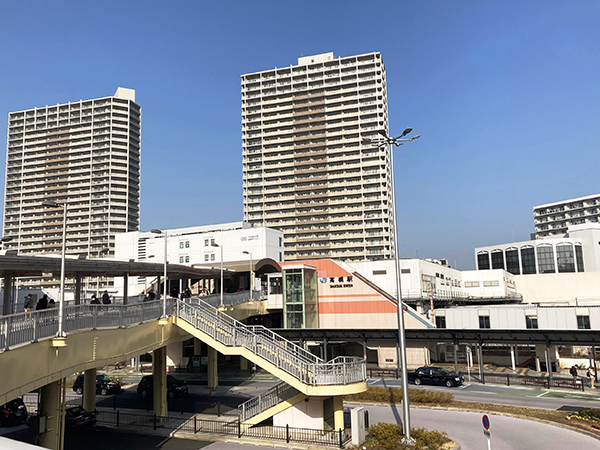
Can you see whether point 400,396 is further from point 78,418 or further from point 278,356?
point 78,418

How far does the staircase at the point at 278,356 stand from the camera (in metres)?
24.6

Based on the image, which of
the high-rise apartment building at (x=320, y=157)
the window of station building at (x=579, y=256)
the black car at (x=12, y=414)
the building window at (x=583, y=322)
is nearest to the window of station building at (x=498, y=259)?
the window of station building at (x=579, y=256)

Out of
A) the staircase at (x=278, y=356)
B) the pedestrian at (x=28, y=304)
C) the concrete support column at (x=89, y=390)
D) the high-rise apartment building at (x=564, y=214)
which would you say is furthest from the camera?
the high-rise apartment building at (x=564, y=214)

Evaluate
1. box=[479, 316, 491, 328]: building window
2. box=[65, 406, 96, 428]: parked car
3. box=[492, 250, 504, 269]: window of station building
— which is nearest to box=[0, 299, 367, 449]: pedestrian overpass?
box=[65, 406, 96, 428]: parked car

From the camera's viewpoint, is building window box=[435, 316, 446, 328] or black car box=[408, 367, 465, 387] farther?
building window box=[435, 316, 446, 328]

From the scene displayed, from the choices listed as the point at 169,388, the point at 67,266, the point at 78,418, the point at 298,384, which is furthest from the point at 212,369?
the point at 67,266

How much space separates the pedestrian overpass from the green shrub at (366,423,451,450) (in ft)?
7.68

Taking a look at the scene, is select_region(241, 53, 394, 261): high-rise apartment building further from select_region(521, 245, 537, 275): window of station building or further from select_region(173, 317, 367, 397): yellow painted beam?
select_region(173, 317, 367, 397): yellow painted beam

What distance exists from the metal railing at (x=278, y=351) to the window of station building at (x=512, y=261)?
110m

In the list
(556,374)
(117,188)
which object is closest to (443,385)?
(556,374)

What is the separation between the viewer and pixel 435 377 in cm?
4006

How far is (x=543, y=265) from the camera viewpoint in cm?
12106

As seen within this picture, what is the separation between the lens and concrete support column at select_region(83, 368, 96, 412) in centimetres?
3120

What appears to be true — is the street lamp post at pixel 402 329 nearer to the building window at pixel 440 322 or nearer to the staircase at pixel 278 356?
the staircase at pixel 278 356
